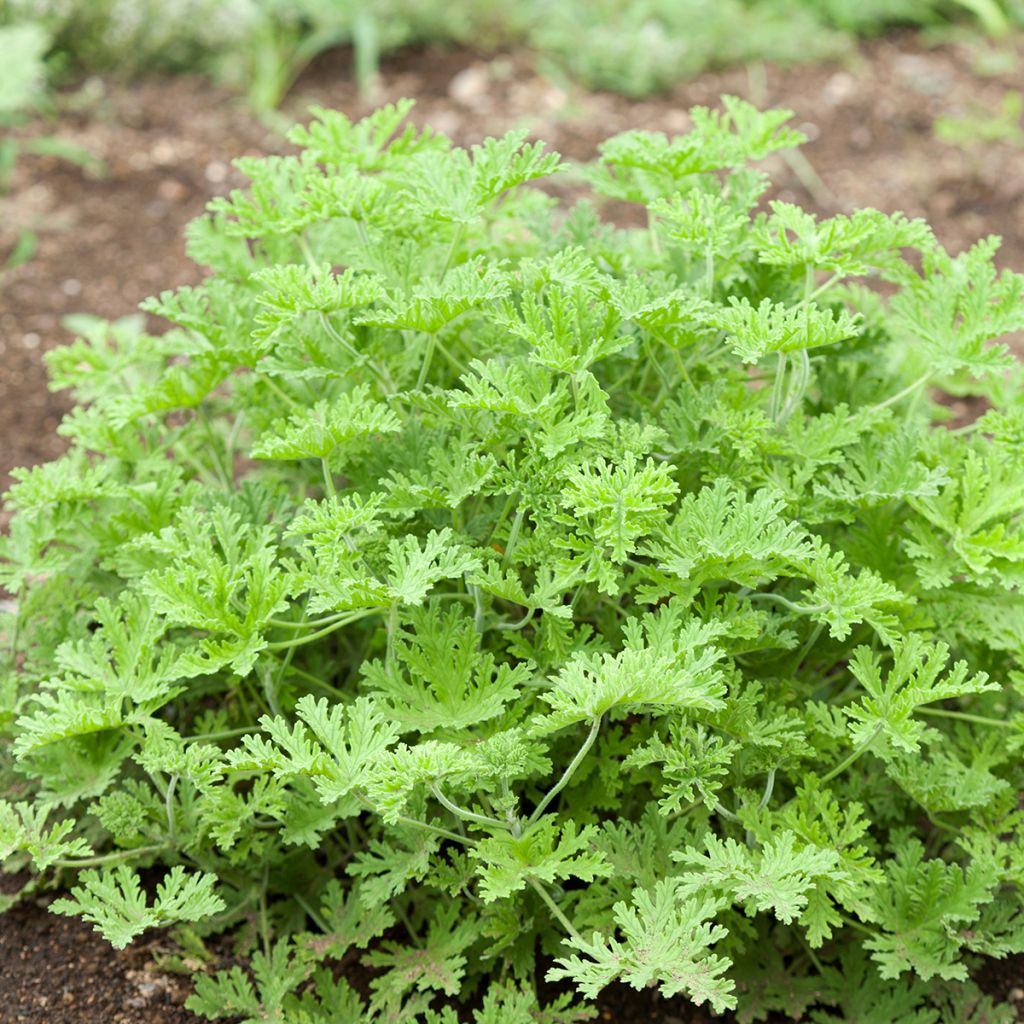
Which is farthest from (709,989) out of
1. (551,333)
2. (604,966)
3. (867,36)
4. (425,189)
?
(867,36)

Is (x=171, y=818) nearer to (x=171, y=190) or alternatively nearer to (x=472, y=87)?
(x=171, y=190)

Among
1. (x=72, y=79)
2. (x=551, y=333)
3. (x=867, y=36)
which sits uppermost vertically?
(x=551, y=333)

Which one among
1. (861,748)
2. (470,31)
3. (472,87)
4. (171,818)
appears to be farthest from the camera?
(470,31)

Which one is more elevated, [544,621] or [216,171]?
[544,621]

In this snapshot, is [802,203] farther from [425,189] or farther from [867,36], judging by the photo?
[425,189]

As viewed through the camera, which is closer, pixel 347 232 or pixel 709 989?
pixel 709 989

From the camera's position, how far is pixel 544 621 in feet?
6.71

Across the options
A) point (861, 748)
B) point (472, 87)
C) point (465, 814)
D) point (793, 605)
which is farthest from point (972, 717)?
point (472, 87)

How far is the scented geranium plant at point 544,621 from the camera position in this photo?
1915mm

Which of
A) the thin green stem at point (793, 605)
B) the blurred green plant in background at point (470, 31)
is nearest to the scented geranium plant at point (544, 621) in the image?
the thin green stem at point (793, 605)

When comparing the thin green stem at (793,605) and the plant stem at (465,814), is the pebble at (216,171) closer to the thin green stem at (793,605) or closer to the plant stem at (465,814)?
the thin green stem at (793,605)

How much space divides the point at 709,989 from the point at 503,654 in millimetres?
696

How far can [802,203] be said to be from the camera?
15.4 ft

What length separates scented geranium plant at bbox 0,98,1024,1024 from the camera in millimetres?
1915
